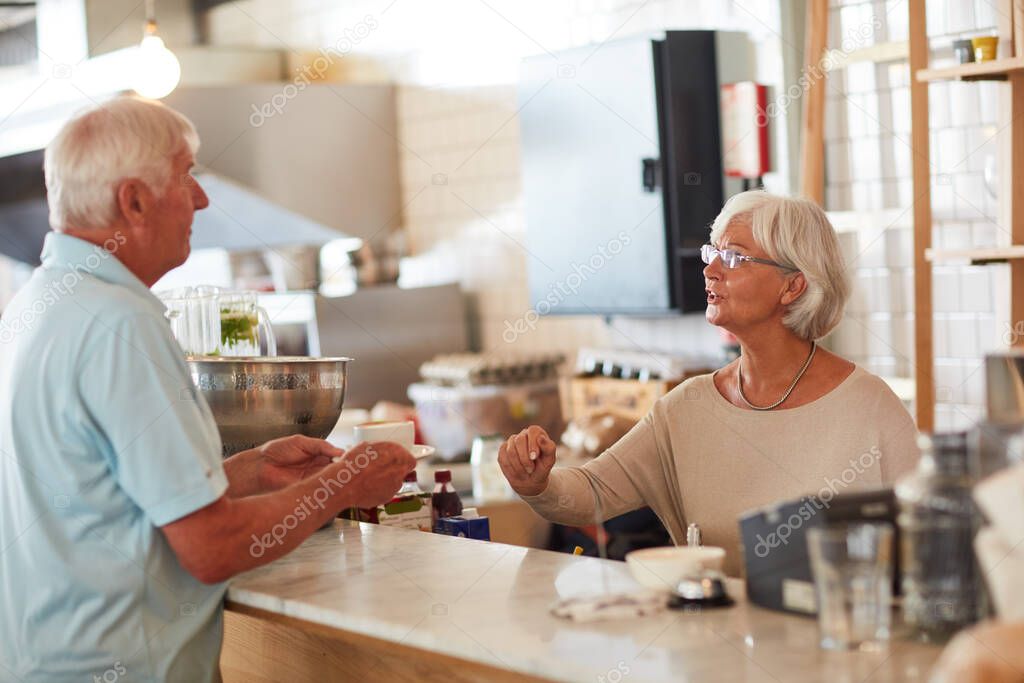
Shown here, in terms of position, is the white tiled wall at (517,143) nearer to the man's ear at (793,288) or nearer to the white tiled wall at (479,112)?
the white tiled wall at (479,112)

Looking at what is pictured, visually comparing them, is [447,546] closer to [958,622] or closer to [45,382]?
[45,382]

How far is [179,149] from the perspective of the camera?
2.22 meters

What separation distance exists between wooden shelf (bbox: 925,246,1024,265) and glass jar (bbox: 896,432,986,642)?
2.06 meters

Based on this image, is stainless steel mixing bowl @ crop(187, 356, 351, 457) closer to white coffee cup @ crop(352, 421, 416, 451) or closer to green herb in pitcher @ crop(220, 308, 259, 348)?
white coffee cup @ crop(352, 421, 416, 451)

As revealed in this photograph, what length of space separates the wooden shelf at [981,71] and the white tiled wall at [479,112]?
147 cm

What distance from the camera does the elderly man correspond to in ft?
6.66

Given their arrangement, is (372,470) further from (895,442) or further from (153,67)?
(153,67)

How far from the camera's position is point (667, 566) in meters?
1.92

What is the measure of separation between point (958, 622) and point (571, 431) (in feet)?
11.3

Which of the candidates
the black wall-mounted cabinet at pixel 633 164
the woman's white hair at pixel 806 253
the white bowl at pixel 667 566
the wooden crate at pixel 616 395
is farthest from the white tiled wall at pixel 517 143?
the white bowl at pixel 667 566

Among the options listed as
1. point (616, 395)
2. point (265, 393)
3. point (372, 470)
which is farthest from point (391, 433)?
point (616, 395)

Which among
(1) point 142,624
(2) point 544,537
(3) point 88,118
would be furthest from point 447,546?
(2) point 544,537

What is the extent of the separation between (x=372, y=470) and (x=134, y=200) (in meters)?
0.65

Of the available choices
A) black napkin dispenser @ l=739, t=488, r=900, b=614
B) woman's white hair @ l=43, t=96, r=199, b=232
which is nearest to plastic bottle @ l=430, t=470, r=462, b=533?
woman's white hair @ l=43, t=96, r=199, b=232
